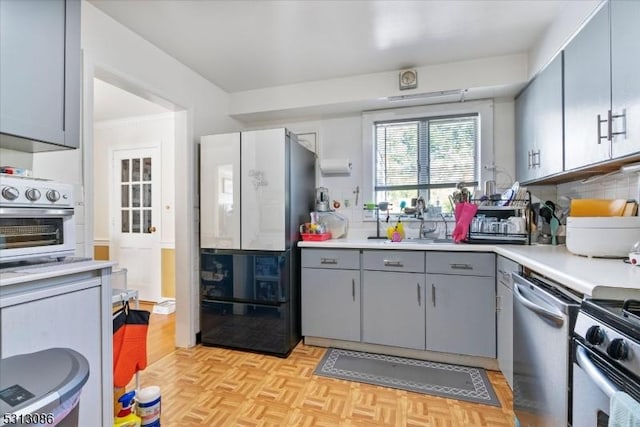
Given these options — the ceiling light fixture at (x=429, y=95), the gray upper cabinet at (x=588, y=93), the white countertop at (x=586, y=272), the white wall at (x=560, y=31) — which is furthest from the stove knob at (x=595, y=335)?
the ceiling light fixture at (x=429, y=95)

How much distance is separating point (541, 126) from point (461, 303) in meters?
1.36

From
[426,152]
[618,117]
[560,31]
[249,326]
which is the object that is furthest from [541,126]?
[249,326]

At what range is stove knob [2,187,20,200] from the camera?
3.73ft

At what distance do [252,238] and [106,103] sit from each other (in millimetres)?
2506

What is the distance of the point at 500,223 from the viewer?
2.27 metres

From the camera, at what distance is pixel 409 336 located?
7.62 feet

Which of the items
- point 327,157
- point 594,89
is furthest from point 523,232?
point 327,157

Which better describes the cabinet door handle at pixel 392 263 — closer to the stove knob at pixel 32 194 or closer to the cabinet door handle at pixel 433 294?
the cabinet door handle at pixel 433 294

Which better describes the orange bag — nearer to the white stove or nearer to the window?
the white stove

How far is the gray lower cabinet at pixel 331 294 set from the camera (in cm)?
246

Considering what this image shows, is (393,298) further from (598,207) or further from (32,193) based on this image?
(32,193)

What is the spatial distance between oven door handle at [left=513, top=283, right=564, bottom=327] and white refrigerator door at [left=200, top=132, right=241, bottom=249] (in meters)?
1.96

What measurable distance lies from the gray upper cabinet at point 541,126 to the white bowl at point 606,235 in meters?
0.49

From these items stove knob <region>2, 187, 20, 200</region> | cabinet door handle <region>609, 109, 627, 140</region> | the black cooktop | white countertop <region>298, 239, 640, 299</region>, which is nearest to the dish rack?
white countertop <region>298, 239, 640, 299</region>
